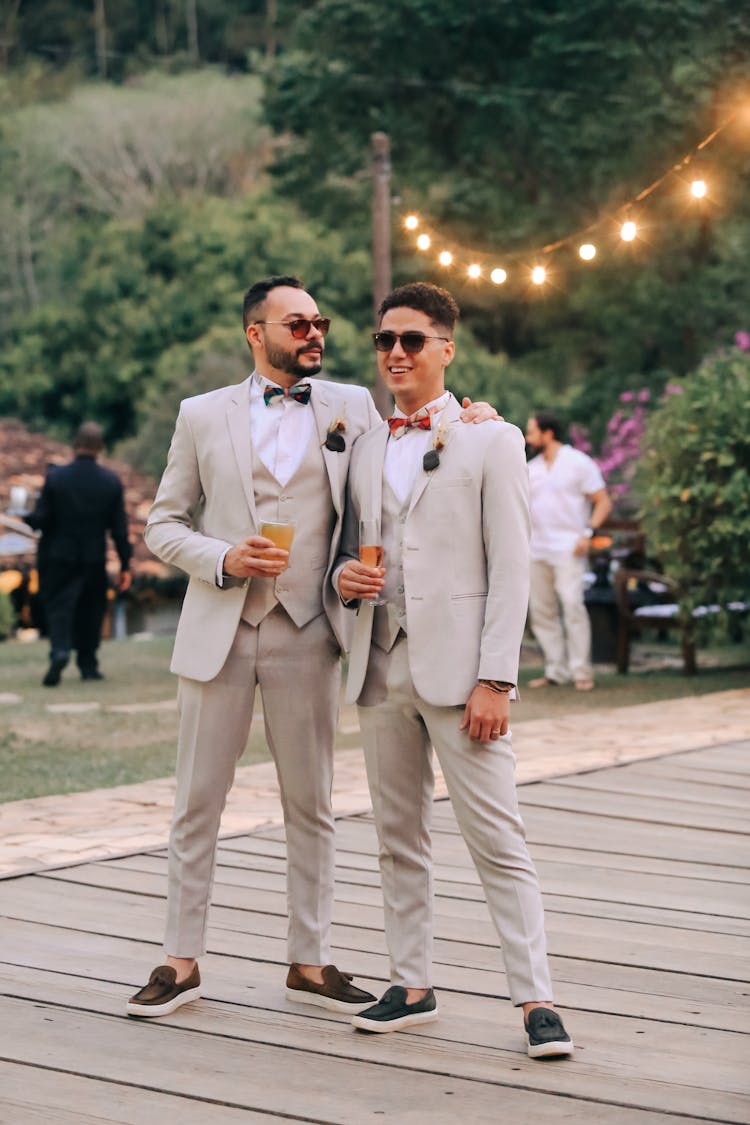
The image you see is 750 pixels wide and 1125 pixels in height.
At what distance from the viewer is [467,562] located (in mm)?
3975

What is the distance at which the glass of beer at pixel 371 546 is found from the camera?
3.94 m

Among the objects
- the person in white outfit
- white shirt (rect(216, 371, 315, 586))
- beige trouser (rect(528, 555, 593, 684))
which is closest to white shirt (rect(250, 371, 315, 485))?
white shirt (rect(216, 371, 315, 586))

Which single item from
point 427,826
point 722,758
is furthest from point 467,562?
point 722,758

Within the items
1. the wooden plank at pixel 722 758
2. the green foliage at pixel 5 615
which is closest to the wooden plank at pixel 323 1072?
the wooden plank at pixel 722 758

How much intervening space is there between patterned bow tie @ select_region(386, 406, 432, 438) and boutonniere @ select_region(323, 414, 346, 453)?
0.20 m

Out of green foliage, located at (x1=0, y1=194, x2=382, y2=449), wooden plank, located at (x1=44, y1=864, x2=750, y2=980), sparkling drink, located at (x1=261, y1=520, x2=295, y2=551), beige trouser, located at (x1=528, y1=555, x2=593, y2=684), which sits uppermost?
green foliage, located at (x1=0, y1=194, x2=382, y2=449)

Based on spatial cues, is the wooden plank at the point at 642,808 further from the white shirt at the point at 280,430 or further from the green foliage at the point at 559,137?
the green foliage at the point at 559,137

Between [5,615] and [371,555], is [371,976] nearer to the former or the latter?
[371,555]

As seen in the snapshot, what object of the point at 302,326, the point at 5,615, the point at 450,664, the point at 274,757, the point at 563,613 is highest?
the point at 302,326

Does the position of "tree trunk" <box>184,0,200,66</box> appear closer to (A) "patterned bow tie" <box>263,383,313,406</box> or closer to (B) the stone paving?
(B) the stone paving

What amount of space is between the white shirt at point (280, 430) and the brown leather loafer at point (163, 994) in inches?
48.3

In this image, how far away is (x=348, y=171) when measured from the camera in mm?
26453

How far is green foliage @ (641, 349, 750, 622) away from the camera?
1162 centimetres

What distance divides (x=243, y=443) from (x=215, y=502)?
6.8 inches
